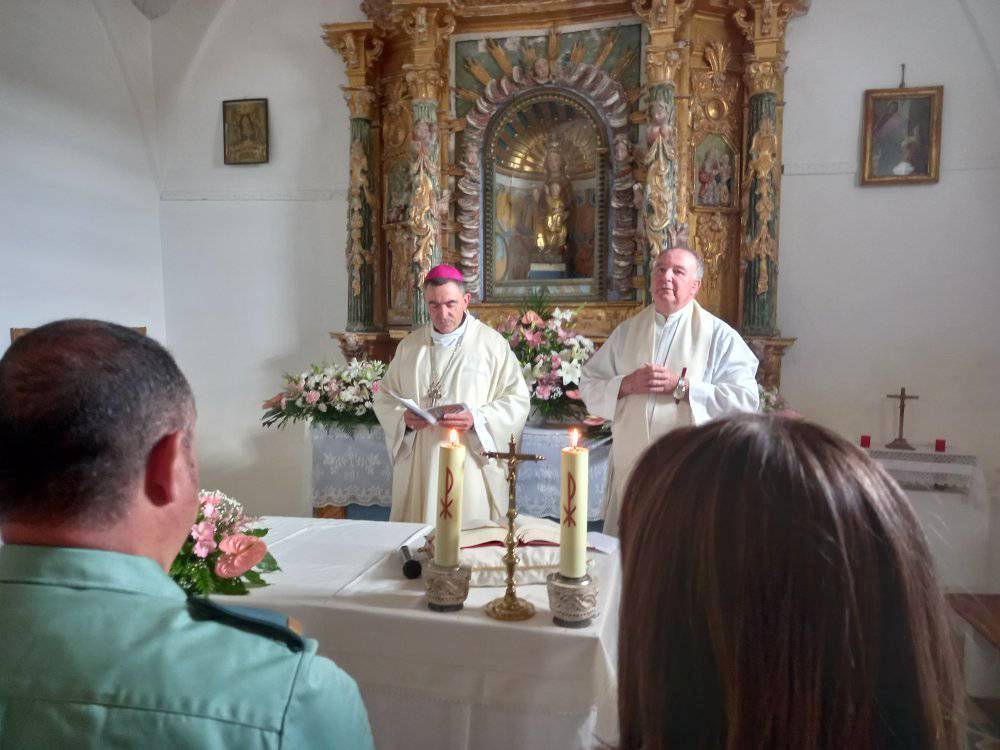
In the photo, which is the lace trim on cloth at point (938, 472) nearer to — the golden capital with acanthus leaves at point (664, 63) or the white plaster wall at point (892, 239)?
the white plaster wall at point (892, 239)

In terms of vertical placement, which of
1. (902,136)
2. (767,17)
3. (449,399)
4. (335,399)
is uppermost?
(767,17)

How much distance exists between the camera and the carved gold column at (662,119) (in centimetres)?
575

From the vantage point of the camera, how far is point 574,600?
1.70 m

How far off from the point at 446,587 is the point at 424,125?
524 cm

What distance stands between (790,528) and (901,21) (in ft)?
21.6

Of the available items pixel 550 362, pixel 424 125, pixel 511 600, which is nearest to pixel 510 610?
pixel 511 600

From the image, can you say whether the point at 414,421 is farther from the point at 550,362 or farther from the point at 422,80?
the point at 422,80

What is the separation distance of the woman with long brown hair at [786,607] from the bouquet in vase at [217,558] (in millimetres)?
1363

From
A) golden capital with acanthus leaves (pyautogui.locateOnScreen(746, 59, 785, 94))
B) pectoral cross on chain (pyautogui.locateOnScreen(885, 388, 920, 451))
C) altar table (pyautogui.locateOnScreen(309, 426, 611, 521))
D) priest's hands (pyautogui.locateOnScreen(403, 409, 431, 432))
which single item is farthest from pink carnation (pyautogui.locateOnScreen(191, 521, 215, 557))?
golden capital with acanthus leaves (pyautogui.locateOnScreen(746, 59, 785, 94))

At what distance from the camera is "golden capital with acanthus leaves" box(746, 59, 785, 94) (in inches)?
227

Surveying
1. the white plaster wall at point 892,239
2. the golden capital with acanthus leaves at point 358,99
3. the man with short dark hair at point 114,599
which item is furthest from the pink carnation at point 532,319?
the man with short dark hair at point 114,599

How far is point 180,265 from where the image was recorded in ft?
24.9

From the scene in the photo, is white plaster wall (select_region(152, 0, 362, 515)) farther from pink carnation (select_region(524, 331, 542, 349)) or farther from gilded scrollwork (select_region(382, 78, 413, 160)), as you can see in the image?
pink carnation (select_region(524, 331, 542, 349))

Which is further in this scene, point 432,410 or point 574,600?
point 432,410
